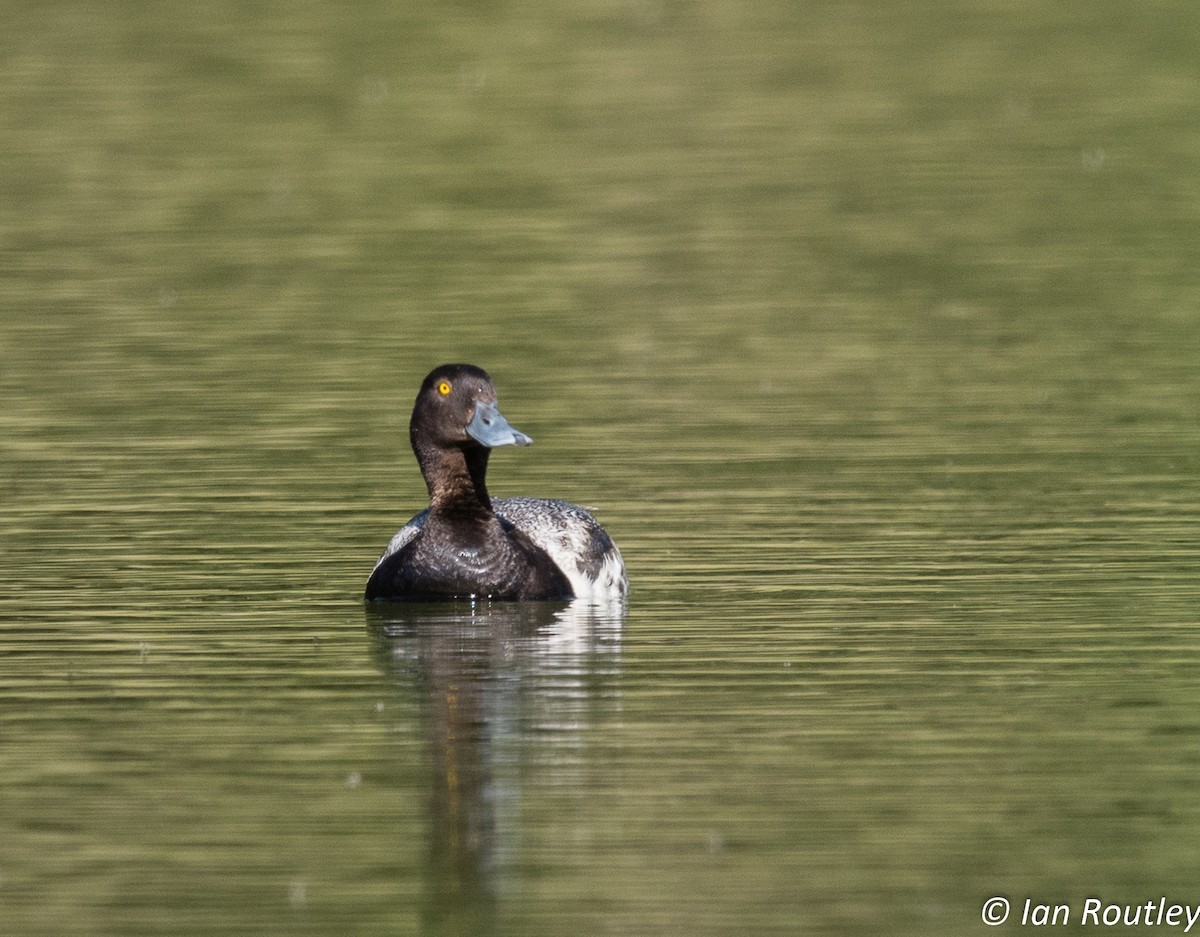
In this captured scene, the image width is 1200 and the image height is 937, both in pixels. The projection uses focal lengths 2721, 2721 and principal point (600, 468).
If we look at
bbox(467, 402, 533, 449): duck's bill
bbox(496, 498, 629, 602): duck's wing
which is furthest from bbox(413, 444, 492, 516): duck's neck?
bbox(496, 498, 629, 602): duck's wing

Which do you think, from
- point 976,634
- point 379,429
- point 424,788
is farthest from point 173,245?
point 424,788

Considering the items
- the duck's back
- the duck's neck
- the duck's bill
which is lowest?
the duck's back

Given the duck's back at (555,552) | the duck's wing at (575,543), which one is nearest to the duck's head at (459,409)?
the duck's back at (555,552)

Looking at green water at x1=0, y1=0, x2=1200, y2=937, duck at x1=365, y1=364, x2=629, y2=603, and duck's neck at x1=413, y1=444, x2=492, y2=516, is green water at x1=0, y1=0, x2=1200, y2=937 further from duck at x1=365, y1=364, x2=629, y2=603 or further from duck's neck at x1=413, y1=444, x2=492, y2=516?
duck's neck at x1=413, y1=444, x2=492, y2=516

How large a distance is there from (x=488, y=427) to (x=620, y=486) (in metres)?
3.00

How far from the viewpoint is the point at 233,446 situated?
20.5 metres

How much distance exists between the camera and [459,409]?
16438mm

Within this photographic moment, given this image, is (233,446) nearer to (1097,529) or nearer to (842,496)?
(842,496)

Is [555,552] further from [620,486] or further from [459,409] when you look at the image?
[620,486]

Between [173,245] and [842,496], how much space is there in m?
13.6

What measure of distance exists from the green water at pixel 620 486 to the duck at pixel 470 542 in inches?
8.3

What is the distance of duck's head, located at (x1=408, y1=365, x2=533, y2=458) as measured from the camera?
53.6ft

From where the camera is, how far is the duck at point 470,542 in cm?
1620

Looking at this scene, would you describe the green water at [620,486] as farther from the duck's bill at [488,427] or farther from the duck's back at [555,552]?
the duck's bill at [488,427]
